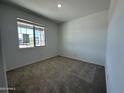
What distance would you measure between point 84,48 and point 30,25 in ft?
10.6

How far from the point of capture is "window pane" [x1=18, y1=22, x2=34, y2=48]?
127 inches

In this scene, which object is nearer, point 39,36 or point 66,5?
point 66,5

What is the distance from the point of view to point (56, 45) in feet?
17.9

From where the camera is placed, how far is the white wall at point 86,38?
3.29m

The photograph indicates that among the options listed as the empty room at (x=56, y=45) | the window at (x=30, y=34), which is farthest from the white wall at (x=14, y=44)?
the window at (x=30, y=34)

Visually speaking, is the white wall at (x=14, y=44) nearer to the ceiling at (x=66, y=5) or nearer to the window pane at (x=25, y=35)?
the window pane at (x=25, y=35)

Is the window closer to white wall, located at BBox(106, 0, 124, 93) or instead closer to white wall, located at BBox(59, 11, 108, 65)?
white wall, located at BBox(59, 11, 108, 65)

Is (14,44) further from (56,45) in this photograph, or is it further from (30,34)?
(56,45)

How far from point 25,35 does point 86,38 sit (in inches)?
126

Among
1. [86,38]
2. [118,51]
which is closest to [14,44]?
[118,51]

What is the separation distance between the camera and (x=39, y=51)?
4121mm

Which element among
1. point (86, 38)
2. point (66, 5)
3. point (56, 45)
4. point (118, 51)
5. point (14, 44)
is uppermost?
point (66, 5)

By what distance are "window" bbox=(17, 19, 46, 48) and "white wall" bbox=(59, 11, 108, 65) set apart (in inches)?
63.5

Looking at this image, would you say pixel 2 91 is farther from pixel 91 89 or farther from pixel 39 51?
pixel 39 51
